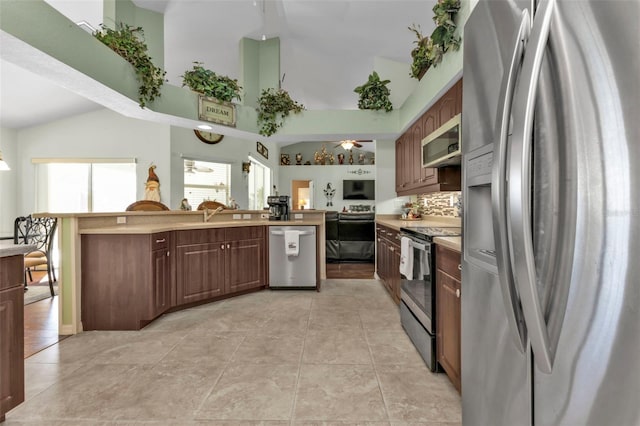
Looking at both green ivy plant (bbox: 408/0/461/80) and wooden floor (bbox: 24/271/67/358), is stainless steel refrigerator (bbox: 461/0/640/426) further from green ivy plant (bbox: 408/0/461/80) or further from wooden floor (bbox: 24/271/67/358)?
wooden floor (bbox: 24/271/67/358)

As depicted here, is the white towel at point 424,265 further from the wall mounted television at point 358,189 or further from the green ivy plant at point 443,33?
the wall mounted television at point 358,189

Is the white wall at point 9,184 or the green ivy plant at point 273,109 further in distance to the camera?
the white wall at point 9,184

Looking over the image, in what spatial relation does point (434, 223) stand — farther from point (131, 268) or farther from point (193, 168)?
point (193, 168)

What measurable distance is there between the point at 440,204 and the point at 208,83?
10.7 feet

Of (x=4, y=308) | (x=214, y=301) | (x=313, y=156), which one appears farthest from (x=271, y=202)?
(x=313, y=156)

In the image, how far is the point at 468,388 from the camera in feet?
3.50

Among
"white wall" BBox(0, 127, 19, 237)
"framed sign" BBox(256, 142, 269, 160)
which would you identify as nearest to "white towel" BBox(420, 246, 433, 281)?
"framed sign" BBox(256, 142, 269, 160)

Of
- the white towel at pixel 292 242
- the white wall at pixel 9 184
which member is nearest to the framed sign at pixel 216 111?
the white towel at pixel 292 242

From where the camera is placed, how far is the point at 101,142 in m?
5.96

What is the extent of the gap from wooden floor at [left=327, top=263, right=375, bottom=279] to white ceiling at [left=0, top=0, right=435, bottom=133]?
11.2 feet

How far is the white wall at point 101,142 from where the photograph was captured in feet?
19.1

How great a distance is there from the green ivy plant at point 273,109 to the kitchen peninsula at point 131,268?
156cm

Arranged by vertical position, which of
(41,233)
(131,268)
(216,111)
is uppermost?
(216,111)

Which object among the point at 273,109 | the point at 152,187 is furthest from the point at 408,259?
the point at 152,187
